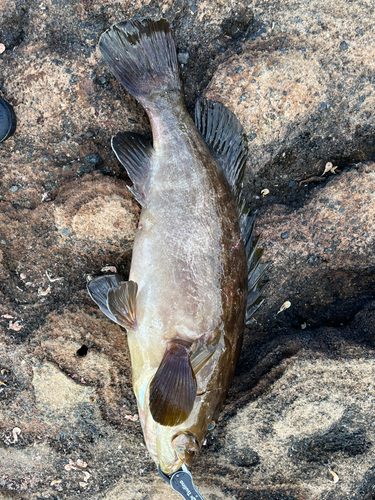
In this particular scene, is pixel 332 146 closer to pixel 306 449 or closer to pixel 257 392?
pixel 257 392

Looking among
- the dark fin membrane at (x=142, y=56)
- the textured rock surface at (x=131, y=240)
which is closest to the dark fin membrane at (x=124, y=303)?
the textured rock surface at (x=131, y=240)

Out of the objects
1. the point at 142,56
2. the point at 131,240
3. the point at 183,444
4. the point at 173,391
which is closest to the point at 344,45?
the point at 142,56

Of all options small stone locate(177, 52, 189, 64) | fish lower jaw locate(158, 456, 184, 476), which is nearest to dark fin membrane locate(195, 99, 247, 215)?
small stone locate(177, 52, 189, 64)

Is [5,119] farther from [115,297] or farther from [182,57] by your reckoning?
[115,297]

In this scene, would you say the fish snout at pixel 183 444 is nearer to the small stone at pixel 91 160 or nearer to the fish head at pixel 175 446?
the fish head at pixel 175 446

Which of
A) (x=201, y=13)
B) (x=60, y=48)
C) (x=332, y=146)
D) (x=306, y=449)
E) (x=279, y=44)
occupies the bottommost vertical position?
(x=306, y=449)

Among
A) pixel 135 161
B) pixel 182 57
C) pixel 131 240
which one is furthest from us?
pixel 182 57

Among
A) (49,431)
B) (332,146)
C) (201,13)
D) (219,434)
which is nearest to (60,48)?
(201,13)

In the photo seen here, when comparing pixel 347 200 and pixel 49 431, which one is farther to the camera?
pixel 347 200
